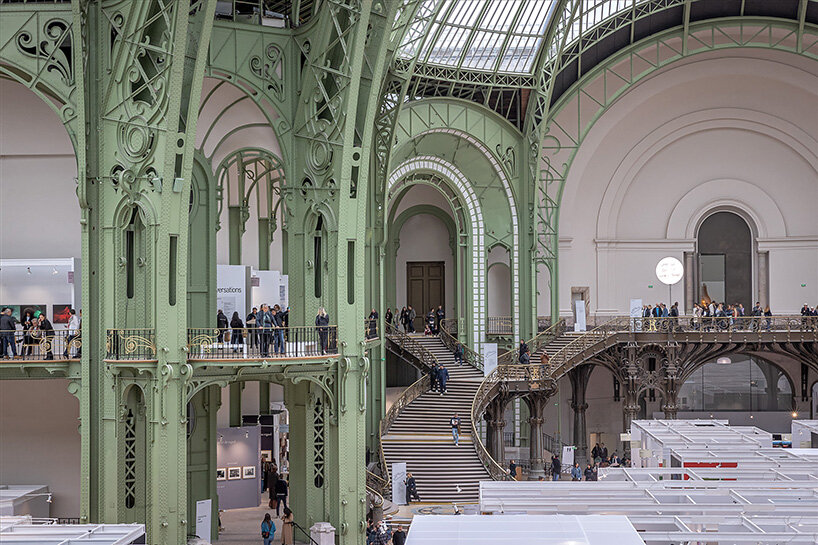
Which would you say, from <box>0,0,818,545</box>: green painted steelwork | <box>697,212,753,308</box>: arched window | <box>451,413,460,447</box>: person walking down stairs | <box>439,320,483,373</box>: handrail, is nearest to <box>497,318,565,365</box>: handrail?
<box>439,320,483,373</box>: handrail

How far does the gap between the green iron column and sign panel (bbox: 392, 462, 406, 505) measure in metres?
9.47

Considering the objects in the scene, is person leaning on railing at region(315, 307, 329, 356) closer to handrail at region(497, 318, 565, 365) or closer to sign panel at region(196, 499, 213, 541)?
sign panel at region(196, 499, 213, 541)

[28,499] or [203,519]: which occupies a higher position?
[28,499]

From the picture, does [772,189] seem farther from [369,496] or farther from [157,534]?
[157,534]

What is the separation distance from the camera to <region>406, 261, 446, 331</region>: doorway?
49.0 metres

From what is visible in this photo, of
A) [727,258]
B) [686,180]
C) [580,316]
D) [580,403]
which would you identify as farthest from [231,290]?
[727,258]

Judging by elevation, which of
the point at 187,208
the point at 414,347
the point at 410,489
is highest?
the point at 187,208

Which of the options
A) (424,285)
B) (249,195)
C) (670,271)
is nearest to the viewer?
(249,195)

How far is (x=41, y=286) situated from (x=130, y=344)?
403 cm

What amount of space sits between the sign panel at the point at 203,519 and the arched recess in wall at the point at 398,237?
23884 mm

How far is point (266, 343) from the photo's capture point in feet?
77.5

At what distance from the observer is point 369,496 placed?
93.1 feet

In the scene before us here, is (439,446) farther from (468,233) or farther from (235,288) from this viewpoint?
(468,233)

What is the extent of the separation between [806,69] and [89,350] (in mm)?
33818
